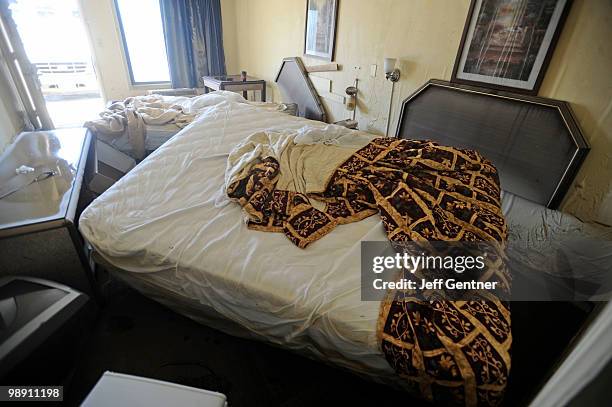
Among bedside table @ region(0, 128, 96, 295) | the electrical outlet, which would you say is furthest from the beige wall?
bedside table @ region(0, 128, 96, 295)

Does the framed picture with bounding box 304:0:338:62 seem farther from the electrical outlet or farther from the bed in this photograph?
the bed

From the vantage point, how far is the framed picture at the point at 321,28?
2698 mm

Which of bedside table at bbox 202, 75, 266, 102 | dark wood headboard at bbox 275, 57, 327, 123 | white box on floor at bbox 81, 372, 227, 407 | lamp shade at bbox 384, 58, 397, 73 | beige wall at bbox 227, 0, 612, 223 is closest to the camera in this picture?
white box on floor at bbox 81, 372, 227, 407

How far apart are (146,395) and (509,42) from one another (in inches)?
90.5

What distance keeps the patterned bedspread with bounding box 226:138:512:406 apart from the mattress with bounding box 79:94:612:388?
0.07 m

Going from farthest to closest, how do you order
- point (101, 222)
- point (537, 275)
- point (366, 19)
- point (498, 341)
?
point (366, 19) < point (537, 275) < point (101, 222) < point (498, 341)

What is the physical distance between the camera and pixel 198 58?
4211 mm

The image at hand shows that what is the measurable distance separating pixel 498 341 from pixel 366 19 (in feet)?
8.30

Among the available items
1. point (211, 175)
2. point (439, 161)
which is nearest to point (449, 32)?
point (439, 161)

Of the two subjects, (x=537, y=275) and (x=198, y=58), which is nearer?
(x=537, y=275)

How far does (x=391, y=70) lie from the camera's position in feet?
7.20

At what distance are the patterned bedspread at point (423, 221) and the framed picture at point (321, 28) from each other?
1682mm

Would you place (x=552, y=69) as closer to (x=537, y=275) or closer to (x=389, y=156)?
(x=389, y=156)

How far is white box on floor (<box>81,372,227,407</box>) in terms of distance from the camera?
74cm
